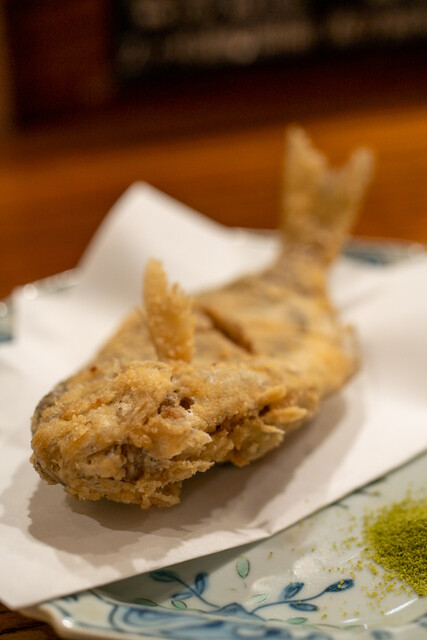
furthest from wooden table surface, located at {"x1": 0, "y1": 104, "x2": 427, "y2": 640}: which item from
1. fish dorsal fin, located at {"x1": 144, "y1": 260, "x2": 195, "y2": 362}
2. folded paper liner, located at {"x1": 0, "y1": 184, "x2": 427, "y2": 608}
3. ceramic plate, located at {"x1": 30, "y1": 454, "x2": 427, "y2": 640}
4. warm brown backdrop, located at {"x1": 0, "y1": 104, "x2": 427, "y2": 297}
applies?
ceramic plate, located at {"x1": 30, "y1": 454, "x2": 427, "y2": 640}

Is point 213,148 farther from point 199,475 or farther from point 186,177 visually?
point 199,475

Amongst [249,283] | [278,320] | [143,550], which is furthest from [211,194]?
[143,550]

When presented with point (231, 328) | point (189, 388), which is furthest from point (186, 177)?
point (189, 388)

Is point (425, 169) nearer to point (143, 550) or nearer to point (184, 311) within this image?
point (184, 311)

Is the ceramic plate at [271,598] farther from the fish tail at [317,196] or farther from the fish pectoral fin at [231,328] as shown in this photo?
the fish tail at [317,196]

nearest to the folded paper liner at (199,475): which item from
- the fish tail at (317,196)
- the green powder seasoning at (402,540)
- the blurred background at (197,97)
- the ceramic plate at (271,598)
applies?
the ceramic plate at (271,598)

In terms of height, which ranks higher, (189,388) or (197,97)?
(197,97)
